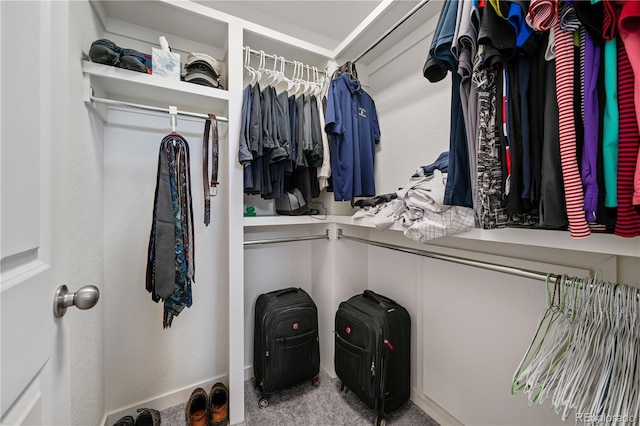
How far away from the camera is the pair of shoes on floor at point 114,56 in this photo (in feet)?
3.54

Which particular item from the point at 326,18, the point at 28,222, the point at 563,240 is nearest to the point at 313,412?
the point at 563,240

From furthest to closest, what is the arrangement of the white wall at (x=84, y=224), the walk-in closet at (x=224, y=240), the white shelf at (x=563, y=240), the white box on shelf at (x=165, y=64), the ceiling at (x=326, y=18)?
1. the ceiling at (x=326, y=18)
2. the white box on shelf at (x=165, y=64)
3. the white wall at (x=84, y=224)
4. the white shelf at (x=563, y=240)
5. the walk-in closet at (x=224, y=240)

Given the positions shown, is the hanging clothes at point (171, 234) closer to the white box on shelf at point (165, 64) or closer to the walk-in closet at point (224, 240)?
the walk-in closet at point (224, 240)

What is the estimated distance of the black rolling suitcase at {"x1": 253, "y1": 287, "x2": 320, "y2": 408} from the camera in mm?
1510

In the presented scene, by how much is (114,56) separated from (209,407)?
1.88 metres

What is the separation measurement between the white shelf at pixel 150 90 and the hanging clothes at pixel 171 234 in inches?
11.3

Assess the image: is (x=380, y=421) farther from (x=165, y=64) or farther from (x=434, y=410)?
(x=165, y=64)

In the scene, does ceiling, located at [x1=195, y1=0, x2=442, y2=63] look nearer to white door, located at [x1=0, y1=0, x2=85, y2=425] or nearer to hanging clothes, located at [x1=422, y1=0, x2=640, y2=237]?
hanging clothes, located at [x1=422, y1=0, x2=640, y2=237]

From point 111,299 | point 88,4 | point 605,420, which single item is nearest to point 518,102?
point 605,420

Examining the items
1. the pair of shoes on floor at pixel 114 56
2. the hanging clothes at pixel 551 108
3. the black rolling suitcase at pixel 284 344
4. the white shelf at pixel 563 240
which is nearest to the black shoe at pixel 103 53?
the pair of shoes on floor at pixel 114 56

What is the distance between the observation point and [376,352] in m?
1.32

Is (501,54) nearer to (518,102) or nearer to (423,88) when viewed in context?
(518,102)

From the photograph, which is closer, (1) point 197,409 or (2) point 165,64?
(2) point 165,64

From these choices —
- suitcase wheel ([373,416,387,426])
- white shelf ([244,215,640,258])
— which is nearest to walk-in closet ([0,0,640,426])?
white shelf ([244,215,640,258])
